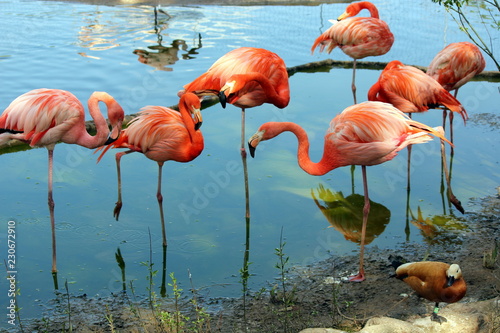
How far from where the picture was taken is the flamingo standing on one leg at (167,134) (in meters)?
5.13

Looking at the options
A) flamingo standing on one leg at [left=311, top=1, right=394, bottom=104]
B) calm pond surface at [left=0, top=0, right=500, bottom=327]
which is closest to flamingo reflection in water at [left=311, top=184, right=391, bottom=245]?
calm pond surface at [left=0, top=0, right=500, bottom=327]

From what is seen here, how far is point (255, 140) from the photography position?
4879 millimetres

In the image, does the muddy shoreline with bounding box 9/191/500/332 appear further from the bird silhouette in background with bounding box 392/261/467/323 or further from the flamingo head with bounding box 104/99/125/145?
the flamingo head with bounding box 104/99/125/145

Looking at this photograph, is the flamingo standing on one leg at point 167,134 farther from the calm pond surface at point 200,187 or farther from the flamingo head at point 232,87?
the calm pond surface at point 200,187

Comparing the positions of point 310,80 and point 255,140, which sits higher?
point 255,140

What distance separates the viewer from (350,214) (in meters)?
5.90

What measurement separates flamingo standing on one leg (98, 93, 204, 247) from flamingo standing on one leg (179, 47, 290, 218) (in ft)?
1.52

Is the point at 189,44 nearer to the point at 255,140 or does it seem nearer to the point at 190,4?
the point at 190,4

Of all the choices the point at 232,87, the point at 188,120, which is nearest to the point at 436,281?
the point at 232,87

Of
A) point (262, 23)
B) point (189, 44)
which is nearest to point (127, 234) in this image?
point (189, 44)

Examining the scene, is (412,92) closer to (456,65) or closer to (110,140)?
(456,65)

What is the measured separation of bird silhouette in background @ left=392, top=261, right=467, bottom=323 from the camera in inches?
155

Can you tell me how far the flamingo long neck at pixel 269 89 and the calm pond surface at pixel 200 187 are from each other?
943mm

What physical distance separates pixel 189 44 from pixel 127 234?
6731mm
